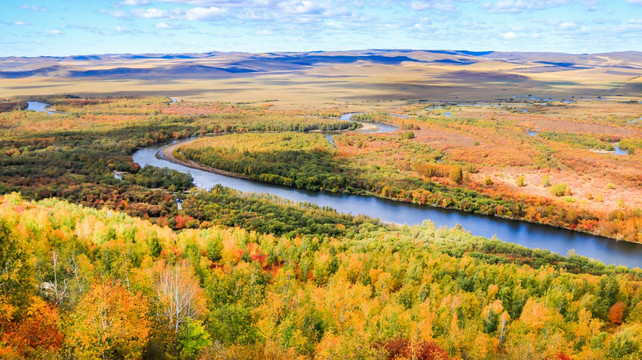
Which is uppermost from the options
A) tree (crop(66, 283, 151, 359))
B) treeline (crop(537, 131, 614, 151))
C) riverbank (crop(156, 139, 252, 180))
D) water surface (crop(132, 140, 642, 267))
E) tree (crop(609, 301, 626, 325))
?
tree (crop(66, 283, 151, 359))

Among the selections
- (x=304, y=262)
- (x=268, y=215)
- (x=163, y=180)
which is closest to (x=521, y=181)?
(x=268, y=215)

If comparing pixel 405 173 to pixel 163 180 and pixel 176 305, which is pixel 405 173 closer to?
pixel 163 180

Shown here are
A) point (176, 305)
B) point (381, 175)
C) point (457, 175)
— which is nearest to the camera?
point (176, 305)

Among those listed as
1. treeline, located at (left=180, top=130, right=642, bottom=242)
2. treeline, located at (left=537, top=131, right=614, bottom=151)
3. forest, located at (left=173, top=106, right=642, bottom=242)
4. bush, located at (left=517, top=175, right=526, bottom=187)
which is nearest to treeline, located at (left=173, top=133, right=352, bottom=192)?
treeline, located at (left=180, top=130, right=642, bottom=242)

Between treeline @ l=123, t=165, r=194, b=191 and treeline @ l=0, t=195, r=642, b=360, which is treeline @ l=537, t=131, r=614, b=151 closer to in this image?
treeline @ l=0, t=195, r=642, b=360

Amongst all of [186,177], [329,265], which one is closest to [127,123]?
[186,177]

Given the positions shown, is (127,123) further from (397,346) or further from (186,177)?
(397,346)
